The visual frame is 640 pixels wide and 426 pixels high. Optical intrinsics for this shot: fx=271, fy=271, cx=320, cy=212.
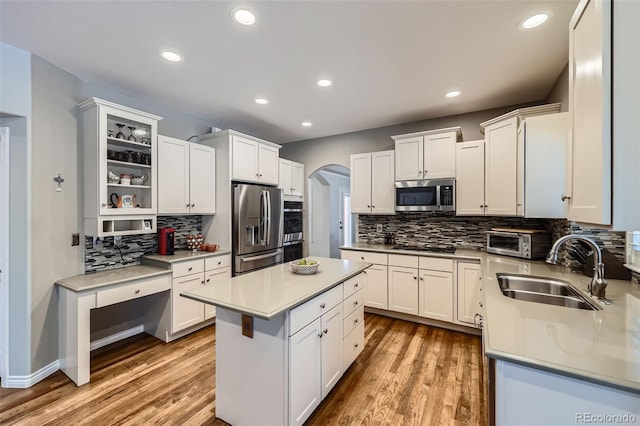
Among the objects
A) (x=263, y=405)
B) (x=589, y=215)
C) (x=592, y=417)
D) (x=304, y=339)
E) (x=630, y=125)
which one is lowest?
(x=263, y=405)

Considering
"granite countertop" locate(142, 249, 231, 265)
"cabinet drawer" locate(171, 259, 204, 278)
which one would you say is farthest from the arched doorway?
"cabinet drawer" locate(171, 259, 204, 278)

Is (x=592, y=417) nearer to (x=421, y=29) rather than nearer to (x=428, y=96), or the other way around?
(x=421, y=29)

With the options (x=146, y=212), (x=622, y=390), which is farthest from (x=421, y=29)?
(x=146, y=212)

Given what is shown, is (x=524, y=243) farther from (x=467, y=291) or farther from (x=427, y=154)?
(x=427, y=154)

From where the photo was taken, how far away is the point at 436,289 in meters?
3.24

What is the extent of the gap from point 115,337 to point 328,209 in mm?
4226

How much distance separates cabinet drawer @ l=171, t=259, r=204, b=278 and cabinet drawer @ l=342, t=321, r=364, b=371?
1914mm

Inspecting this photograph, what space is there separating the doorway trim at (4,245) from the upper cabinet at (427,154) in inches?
155

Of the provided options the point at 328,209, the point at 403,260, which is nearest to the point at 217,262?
the point at 403,260

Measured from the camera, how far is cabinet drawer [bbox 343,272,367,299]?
229cm

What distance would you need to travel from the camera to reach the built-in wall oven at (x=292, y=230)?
4.41m

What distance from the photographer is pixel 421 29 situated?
1958 millimetres

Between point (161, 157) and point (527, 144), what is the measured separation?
372cm

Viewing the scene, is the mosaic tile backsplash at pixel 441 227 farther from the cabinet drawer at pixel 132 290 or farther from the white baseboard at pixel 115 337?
the white baseboard at pixel 115 337
